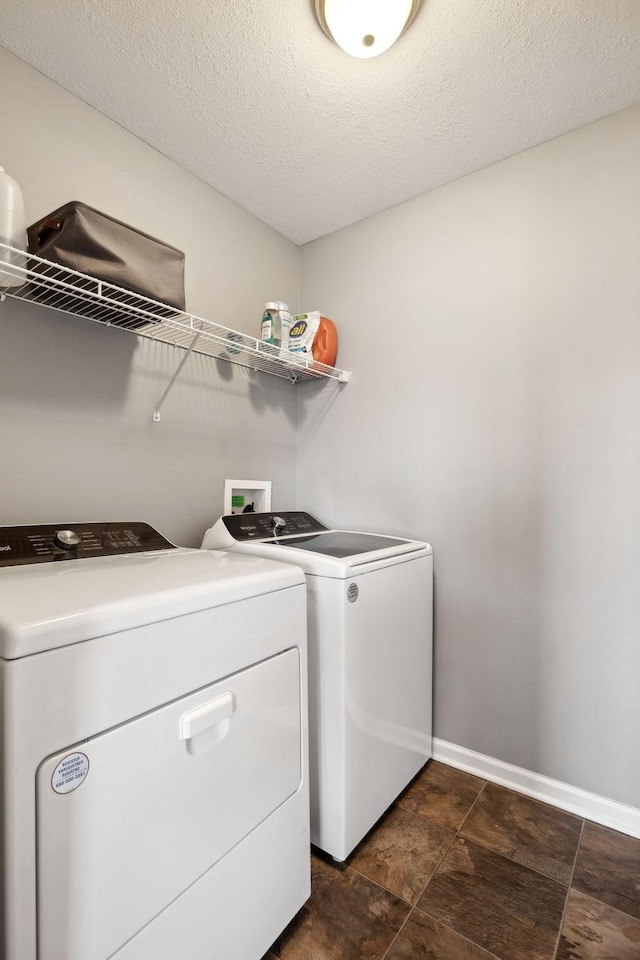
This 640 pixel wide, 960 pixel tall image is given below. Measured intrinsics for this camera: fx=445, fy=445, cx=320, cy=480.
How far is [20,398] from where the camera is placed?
1.37 metres

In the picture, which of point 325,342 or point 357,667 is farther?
point 325,342

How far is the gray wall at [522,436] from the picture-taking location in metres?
1.55

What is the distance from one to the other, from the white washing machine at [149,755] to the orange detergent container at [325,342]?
1.29 m

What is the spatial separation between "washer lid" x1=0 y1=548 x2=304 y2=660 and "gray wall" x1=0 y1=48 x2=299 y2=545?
418mm

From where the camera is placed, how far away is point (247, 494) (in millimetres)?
2150

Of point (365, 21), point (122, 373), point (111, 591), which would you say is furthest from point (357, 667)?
point (365, 21)

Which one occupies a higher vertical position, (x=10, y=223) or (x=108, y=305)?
(x=10, y=223)

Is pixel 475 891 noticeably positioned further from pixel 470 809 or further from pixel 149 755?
pixel 149 755

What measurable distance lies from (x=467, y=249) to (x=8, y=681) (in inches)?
82.3

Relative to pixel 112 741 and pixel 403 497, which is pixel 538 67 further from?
pixel 112 741

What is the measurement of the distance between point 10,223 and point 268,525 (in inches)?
49.8

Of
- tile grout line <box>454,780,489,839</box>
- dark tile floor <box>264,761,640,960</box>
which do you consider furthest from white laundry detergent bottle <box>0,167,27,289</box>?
tile grout line <box>454,780,489,839</box>

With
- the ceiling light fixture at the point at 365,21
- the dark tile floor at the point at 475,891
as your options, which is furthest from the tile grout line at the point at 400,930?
the ceiling light fixture at the point at 365,21

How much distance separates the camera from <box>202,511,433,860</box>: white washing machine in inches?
52.8
